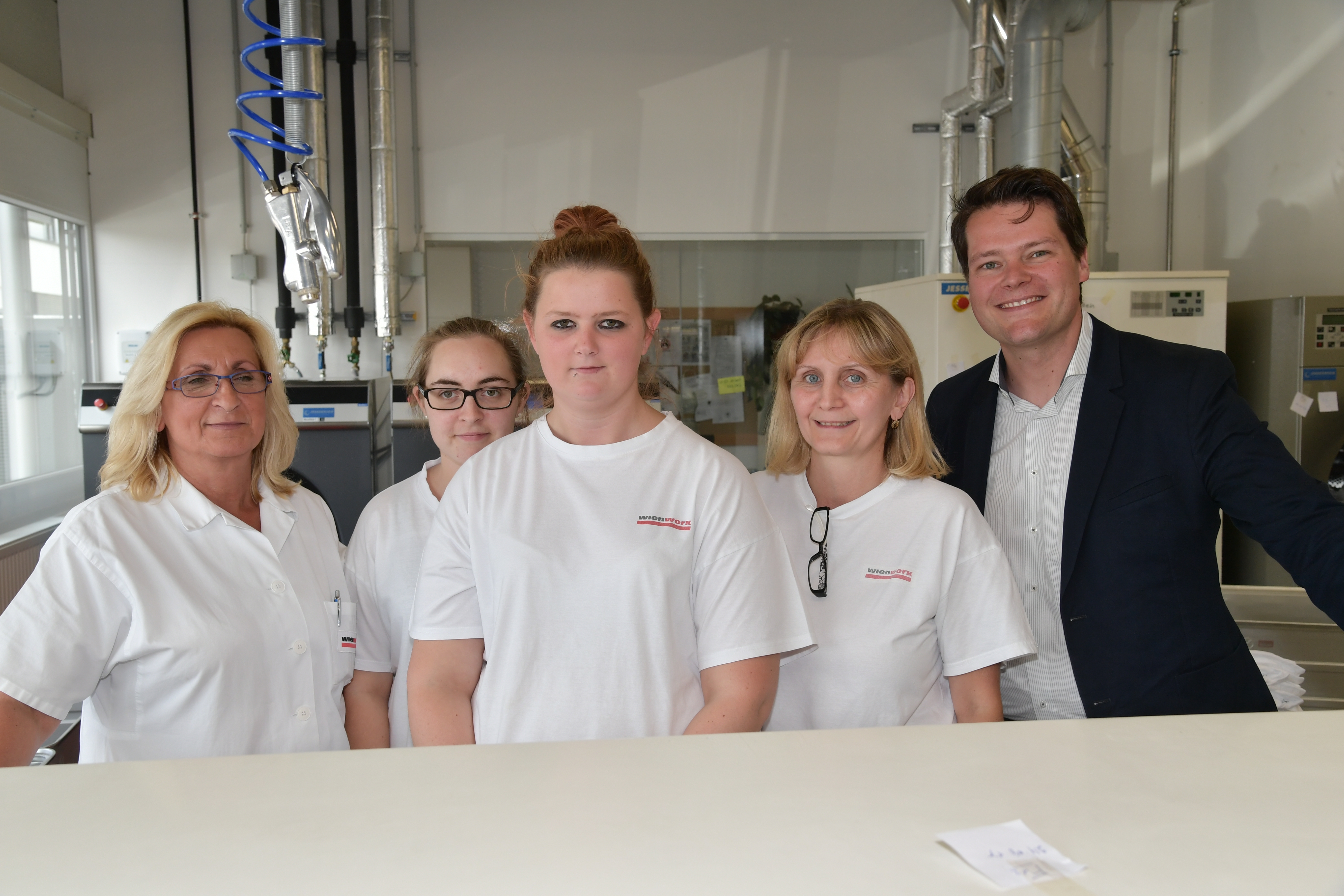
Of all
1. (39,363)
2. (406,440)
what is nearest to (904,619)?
(406,440)

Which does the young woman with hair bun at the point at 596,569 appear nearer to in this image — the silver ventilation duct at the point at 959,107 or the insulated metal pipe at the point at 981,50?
the silver ventilation duct at the point at 959,107

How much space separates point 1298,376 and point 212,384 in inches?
143

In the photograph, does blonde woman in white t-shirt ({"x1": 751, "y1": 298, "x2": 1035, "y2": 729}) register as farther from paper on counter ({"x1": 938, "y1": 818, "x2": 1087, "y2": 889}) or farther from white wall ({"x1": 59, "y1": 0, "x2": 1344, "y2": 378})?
white wall ({"x1": 59, "y1": 0, "x2": 1344, "y2": 378})

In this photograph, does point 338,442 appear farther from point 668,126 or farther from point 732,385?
point 668,126

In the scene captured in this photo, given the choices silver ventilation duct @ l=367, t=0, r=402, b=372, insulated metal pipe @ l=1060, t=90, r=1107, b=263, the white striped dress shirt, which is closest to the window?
silver ventilation duct @ l=367, t=0, r=402, b=372

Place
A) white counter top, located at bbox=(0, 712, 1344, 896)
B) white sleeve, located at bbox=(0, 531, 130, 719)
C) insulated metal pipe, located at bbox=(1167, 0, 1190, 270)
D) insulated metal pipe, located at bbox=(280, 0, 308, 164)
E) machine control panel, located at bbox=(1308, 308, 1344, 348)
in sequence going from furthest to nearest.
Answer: insulated metal pipe, located at bbox=(1167, 0, 1190, 270) < machine control panel, located at bbox=(1308, 308, 1344, 348) < insulated metal pipe, located at bbox=(280, 0, 308, 164) < white sleeve, located at bbox=(0, 531, 130, 719) < white counter top, located at bbox=(0, 712, 1344, 896)

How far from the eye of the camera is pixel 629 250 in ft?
4.46

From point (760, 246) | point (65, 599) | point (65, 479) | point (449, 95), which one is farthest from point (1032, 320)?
point (65, 479)

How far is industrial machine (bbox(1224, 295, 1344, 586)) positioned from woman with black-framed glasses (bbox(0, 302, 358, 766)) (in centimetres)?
327

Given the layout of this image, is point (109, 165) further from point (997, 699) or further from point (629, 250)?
point (997, 699)

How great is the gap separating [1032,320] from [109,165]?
4.15 meters

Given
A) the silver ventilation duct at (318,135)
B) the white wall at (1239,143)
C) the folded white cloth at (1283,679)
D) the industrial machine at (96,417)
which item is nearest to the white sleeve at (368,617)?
the folded white cloth at (1283,679)

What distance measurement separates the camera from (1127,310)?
3395 millimetres

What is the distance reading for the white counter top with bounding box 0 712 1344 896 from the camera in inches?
27.9
